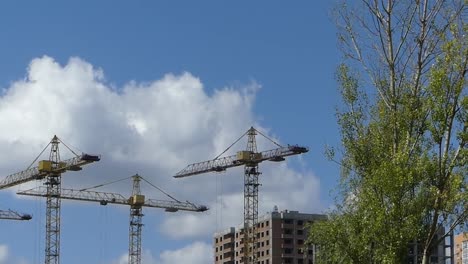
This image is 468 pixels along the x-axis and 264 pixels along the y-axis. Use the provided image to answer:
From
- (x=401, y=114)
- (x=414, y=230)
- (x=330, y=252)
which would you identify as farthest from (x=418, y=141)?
(x=330, y=252)

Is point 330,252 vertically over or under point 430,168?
under

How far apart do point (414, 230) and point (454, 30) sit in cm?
928

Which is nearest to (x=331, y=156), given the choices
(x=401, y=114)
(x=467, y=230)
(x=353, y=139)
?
(x=353, y=139)

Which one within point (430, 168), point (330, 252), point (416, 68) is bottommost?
point (330, 252)

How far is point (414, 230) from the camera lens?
42.7m

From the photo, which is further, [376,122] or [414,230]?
[376,122]

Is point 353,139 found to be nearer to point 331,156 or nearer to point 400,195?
point 331,156

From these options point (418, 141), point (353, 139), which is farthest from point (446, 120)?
point (353, 139)

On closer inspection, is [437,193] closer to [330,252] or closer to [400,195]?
[400,195]

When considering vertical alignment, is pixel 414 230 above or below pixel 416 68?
below

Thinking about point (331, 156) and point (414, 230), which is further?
point (331, 156)

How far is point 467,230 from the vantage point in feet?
143

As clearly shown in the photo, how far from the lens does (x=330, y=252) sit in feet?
154

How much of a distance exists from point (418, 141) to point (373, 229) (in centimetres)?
448
